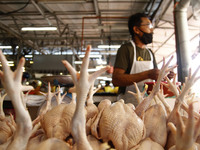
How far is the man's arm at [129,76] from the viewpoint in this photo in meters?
2.11

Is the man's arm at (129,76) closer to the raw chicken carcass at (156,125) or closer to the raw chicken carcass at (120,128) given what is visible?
the raw chicken carcass at (156,125)

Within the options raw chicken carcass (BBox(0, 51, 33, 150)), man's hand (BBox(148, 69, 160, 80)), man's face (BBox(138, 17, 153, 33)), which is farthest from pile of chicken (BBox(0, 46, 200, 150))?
man's face (BBox(138, 17, 153, 33))

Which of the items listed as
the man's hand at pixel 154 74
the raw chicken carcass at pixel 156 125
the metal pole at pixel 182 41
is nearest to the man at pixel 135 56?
the man's hand at pixel 154 74

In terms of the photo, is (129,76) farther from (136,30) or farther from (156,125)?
(156,125)

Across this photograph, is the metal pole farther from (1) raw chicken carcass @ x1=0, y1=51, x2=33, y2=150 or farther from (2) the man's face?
(1) raw chicken carcass @ x1=0, y1=51, x2=33, y2=150

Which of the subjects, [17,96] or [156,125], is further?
[156,125]

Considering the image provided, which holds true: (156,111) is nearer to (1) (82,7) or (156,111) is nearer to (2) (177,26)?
(2) (177,26)

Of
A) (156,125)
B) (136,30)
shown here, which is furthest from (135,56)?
(156,125)

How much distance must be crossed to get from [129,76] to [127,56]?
381 millimetres

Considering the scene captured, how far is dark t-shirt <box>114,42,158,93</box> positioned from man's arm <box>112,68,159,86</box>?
0.30 feet

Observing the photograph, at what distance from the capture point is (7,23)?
9.05 meters

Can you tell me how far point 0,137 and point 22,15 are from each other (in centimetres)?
790

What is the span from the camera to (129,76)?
7.43ft

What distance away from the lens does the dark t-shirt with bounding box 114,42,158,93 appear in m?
2.44
